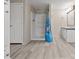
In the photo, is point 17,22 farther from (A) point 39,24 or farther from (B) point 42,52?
(A) point 39,24

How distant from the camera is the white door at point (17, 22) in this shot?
8258 mm

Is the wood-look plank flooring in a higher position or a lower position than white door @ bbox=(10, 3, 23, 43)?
lower

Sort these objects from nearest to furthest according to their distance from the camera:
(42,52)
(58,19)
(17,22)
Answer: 1. (42,52)
2. (17,22)
3. (58,19)

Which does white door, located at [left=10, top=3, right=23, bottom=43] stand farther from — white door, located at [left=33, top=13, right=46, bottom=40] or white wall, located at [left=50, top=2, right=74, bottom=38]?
white door, located at [left=33, top=13, right=46, bottom=40]

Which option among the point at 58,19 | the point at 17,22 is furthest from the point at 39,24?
the point at 17,22

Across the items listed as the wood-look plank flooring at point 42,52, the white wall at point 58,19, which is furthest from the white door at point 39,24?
the wood-look plank flooring at point 42,52

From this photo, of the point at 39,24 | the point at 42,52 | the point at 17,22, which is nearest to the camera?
the point at 42,52

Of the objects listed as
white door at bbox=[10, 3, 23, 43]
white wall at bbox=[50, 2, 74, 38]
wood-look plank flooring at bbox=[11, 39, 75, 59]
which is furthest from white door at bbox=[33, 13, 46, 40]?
wood-look plank flooring at bbox=[11, 39, 75, 59]

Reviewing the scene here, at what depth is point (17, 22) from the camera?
8.35 metres

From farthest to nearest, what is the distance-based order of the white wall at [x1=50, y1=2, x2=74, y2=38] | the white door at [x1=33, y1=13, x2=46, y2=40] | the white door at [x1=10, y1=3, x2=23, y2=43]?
the white door at [x1=33, y1=13, x2=46, y2=40] < the white wall at [x1=50, y1=2, x2=74, y2=38] < the white door at [x1=10, y1=3, x2=23, y2=43]

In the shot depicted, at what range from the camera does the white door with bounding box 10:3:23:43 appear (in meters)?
8.26

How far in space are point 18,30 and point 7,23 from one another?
156 inches

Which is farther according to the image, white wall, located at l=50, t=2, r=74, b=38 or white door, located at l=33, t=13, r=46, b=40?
white door, located at l=33, t=13, r=46, b=40

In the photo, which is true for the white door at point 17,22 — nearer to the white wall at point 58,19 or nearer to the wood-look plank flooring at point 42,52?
the wood-look plank flooring at point 42,52
